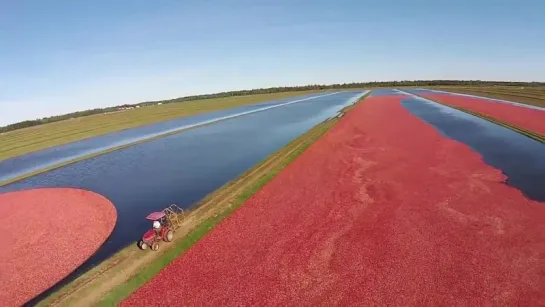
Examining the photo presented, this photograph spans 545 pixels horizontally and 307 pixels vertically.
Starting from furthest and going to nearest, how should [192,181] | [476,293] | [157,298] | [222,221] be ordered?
[192,181], [222,221], [157,298], [476,293]

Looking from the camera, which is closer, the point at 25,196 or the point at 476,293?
the point at 476,293

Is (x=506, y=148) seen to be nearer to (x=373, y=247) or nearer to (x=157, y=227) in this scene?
(x=373, y=247)

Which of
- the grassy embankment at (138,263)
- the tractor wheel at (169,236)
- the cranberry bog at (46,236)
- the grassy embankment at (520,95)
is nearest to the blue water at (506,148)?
the grassy embankment at (138,263)

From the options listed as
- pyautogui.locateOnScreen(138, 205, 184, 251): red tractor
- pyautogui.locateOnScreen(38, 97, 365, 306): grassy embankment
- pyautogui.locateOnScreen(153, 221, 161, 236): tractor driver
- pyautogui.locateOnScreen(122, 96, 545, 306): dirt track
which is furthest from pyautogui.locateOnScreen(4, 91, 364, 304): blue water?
pyautogui.locateOnScreen(122, 96, 545, 306): dirt track

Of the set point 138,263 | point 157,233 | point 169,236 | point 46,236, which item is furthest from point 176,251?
point 46,236

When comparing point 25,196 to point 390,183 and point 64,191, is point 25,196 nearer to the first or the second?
point 64,191

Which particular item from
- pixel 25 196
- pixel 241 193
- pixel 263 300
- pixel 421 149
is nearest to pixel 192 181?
pixel 241 193

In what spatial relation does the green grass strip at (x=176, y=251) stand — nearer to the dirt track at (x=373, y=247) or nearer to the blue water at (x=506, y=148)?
the dirt track at (x=373, y=247)
